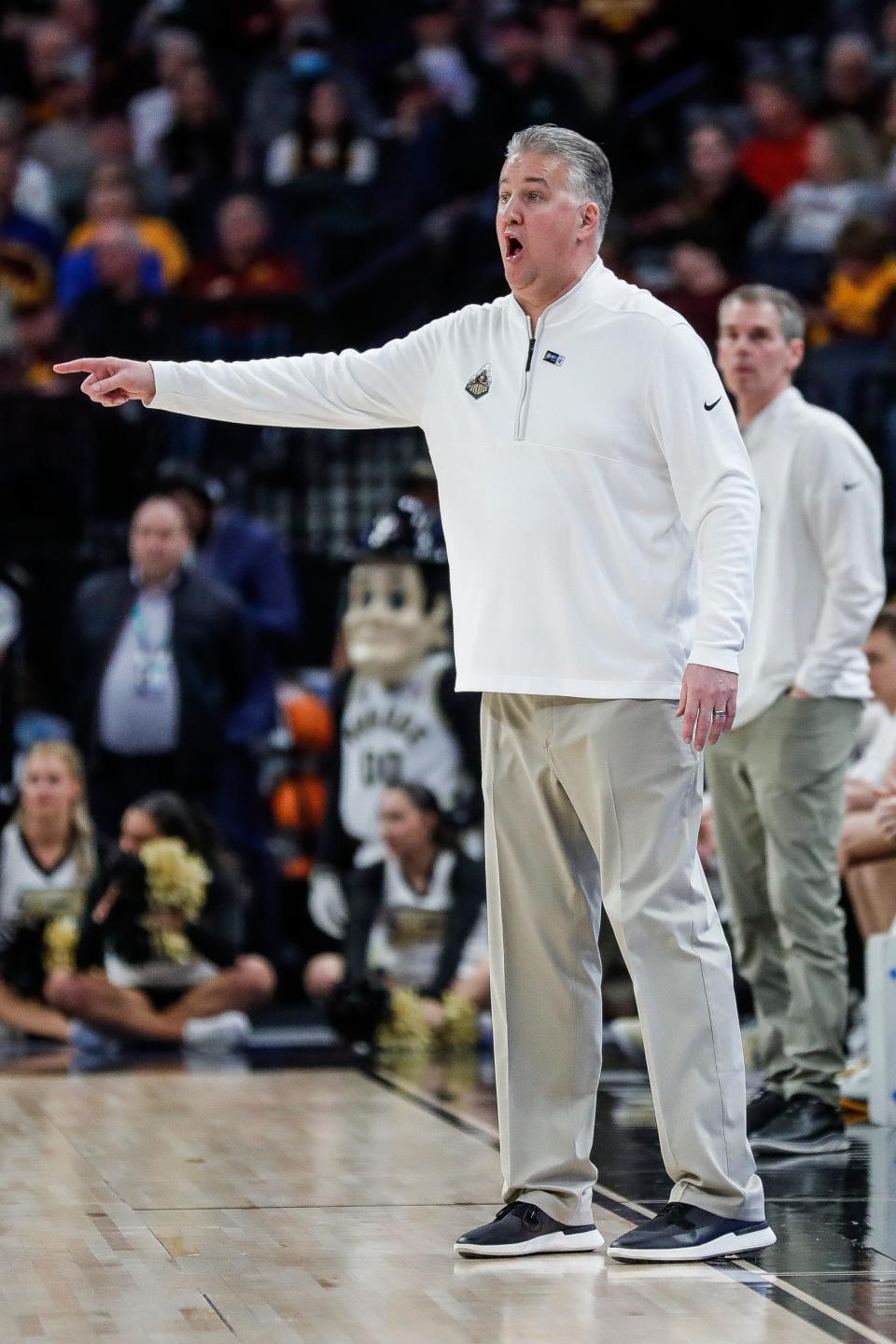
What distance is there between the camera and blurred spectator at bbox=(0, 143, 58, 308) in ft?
33.4

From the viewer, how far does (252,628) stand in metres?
7.45

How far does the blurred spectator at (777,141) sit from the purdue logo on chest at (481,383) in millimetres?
7962

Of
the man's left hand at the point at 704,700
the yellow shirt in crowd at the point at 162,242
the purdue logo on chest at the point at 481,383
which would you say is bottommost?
the man's left hand at the point at 704,700

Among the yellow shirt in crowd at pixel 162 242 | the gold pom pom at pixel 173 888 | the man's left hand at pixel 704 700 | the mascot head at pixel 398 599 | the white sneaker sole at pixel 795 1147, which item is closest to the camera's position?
the man's left hand at pixel 704 700

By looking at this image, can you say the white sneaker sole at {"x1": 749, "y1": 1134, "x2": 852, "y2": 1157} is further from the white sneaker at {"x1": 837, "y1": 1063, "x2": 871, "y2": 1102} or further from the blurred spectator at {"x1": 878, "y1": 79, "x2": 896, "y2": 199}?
the blurred spectator at {"x1": 878, "y1": 79, "x2": 896, "y2": 199}

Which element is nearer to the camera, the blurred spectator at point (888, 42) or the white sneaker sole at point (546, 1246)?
the white sneaker sole at point (546, 1246)

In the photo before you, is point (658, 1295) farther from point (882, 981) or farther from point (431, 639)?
point (431, 639)

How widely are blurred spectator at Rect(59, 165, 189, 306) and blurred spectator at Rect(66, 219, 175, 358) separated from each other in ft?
0.63

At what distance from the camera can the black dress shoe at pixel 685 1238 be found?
339cm

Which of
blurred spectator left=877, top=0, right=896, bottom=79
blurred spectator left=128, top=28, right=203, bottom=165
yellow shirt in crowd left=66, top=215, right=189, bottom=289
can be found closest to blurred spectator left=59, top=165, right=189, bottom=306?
yellow shirt in crowd left=66, top=215, right=189, bottom=289

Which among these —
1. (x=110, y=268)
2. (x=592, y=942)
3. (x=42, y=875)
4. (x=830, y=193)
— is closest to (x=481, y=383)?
(x=592, y=942)

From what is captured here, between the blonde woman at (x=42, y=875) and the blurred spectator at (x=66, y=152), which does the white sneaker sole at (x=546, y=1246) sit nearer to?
the blonde woman at (x=42, y=875)

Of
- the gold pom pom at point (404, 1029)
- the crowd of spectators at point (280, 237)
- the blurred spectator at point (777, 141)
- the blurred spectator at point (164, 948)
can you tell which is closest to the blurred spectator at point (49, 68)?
the crowd of spectators at point (280, 237)

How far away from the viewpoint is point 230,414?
3645mm
